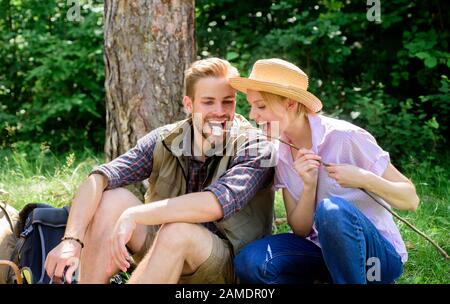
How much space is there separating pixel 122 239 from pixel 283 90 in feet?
3.01

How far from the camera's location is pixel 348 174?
2.82m

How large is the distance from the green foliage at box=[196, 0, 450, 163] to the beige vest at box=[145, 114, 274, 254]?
2.55 m

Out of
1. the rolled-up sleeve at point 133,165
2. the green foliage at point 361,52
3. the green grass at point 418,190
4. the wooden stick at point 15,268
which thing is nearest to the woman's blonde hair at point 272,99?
the rolled-up sleeve at point 133,165

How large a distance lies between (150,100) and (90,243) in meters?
1.15

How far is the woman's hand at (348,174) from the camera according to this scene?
2.81 meters

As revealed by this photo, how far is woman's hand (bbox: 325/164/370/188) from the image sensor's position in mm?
2811

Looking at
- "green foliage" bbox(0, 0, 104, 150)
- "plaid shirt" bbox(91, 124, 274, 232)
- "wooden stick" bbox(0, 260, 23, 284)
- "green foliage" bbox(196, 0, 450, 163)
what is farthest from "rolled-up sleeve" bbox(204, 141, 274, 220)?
"green foliage" bbox(0, 0, 104, 150)

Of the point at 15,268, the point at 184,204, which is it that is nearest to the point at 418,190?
the point at 184,204

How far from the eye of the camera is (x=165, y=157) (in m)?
3.29

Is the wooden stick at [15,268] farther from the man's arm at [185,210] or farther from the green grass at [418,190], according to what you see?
the green grass at [418,190]
